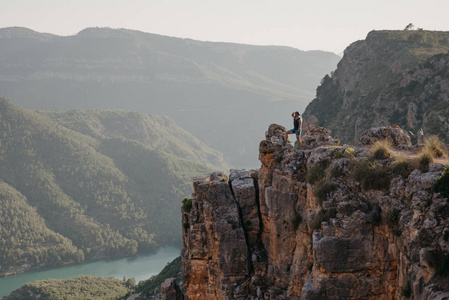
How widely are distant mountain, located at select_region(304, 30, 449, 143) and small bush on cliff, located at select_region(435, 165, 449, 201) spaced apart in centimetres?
3236

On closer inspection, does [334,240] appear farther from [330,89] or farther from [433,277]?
[330,89]

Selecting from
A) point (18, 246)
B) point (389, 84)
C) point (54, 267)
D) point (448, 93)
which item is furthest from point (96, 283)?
point (448, 93)

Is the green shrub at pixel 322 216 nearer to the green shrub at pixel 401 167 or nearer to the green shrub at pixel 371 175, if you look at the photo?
the green shrub at pixel 371 175

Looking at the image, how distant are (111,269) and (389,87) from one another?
111m

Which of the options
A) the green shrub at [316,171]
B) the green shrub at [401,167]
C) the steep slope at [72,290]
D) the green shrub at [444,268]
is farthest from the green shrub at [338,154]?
the steep slope at [72,290]

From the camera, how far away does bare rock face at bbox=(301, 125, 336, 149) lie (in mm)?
20672

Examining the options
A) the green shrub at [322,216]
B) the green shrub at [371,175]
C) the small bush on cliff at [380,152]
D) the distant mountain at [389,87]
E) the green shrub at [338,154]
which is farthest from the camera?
the distant mountain at [389,87]

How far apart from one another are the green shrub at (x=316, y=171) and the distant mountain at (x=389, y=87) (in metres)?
29.4

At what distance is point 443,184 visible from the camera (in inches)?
494

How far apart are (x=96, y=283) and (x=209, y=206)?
9472 centimetres

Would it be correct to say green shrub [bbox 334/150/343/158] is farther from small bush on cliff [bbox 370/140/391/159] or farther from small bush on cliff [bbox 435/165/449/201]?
small bush on cliff [bbox 435/165/449/201]

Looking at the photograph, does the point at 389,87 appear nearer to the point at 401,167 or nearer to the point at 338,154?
the point at 338,154

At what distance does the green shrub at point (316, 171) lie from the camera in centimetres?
1712

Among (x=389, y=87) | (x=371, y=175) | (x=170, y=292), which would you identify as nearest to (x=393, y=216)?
(x=371, y=175)
